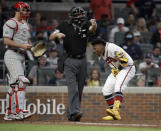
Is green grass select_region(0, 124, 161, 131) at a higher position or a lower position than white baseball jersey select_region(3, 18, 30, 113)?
lower

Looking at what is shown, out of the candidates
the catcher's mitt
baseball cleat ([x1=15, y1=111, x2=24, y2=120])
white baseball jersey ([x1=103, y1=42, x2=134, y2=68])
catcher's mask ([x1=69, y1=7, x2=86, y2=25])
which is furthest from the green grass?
catcher's mask ([x1=69, y1=7, x2=86, y2=25])

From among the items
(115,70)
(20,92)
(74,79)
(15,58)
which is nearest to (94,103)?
(115,70)

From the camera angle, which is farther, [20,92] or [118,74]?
[118,74]

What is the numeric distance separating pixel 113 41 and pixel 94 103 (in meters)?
3.98

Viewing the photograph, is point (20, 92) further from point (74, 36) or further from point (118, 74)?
point (118, 74)

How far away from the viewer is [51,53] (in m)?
14.5

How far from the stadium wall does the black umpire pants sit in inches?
101

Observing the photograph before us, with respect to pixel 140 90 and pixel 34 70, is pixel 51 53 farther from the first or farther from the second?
pixel 140 90

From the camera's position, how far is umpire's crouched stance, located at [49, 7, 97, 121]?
9.40 metres

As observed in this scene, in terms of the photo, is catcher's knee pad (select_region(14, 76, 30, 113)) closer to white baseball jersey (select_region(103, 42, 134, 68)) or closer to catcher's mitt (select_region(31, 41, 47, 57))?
catcher's mitt (select_region(31, 41, 47, 57))

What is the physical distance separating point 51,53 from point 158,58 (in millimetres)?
2908

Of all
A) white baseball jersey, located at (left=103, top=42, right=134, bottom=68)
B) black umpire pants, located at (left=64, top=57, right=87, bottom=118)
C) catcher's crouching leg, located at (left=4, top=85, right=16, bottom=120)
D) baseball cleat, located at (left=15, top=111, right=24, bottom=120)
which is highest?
white baseball jersey, located at (left=103, top=42, right=134, bottom=68)

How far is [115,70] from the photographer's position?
997 cm

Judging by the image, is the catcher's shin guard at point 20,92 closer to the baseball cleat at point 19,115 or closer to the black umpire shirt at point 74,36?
the baseball cleat at point 19,115
